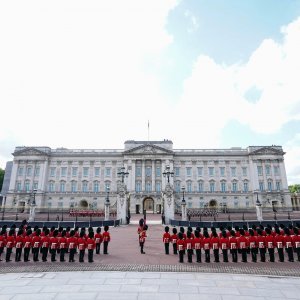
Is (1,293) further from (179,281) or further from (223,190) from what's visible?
(223,190)

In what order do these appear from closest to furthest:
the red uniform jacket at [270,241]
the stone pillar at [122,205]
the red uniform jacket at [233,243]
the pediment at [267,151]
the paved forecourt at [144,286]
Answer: the paved forecourt at [144,286]
the red uniform jacket at [233,243]
the red uniform jacket at [270,241]
the stone pillar at [122,205]
the pediment at [267,151]

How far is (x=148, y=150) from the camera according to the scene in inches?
2415

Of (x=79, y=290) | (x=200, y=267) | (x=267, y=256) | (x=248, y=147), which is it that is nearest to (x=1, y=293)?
(x=79, y=290)

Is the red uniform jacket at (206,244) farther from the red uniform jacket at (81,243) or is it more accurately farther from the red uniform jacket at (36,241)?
the red uniform jacket at (36,241)

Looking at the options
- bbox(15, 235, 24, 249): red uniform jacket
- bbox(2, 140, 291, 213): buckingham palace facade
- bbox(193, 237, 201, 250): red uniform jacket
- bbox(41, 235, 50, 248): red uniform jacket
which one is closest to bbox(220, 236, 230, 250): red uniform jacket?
bbox(193, 237, 201, 250): red uniform jacket

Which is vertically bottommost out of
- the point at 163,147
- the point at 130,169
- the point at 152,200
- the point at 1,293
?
the point at 1,293

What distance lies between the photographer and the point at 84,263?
10.8m

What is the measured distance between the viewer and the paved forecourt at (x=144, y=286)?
698 centimetres

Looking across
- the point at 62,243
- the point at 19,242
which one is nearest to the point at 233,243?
the point at 62,243

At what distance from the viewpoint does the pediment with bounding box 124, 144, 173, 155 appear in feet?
200

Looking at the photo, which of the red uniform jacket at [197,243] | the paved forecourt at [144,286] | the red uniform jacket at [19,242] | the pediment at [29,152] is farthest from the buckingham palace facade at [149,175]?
the paved forecourt at [144,286]

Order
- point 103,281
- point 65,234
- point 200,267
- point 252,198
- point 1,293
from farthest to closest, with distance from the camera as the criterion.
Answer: point 252,198 < point 65,234 < point 200,267 < point 103,281 < point 1,293

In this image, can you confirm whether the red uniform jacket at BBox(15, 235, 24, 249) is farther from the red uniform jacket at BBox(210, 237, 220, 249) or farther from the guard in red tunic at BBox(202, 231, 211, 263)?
the red uniform jacket at BBox(210, 237, 220, 249)

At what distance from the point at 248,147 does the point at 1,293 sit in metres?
63.8
